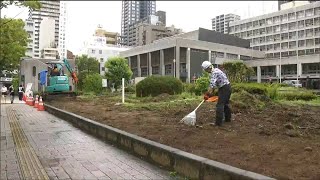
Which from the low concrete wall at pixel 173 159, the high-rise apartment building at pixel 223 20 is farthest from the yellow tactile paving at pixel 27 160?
the high-rise apartment building at pixel 223 20

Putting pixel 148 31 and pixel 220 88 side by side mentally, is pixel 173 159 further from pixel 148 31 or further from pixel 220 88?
pixel 148 31

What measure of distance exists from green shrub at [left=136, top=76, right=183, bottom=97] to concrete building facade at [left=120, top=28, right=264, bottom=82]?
5380 cm

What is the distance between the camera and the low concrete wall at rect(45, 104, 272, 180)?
14.7 feet

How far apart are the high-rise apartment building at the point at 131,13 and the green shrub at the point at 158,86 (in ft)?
364

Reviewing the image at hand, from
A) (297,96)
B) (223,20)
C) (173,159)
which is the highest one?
(223,20)

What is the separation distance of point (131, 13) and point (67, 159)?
146 metres

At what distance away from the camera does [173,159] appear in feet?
18.9

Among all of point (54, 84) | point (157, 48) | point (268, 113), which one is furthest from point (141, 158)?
point (157, 48)

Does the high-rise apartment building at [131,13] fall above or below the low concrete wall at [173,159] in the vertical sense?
above

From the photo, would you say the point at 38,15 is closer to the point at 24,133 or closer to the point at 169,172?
the point at 24,133

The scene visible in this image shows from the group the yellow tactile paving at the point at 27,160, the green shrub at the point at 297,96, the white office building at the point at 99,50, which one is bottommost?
the yellow tactile paving at the point at 27,160

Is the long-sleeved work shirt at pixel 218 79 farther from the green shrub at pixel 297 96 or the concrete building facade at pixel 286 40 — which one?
the concrete building facade at pixel 286 40

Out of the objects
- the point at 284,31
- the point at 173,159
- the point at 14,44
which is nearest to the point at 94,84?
the point at 14,44

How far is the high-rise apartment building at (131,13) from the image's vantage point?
136 m
